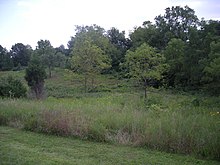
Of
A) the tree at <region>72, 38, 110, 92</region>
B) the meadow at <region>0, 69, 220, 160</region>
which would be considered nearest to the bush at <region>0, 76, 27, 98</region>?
the meadow at <region>0, 69, 220, 160</region>

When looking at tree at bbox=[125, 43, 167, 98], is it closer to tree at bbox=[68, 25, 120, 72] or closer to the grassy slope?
the grassy slope

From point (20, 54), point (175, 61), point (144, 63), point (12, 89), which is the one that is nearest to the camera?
point (12, 89)

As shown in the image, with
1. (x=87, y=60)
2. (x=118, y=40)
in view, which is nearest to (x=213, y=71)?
(x=87, y=60)

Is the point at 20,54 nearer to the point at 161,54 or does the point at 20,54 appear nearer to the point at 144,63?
the point at 161,54

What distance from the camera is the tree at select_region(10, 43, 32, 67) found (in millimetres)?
85394

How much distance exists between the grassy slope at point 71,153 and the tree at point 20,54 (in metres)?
78.9

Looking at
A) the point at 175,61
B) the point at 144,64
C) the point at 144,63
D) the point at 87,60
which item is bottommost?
the point at 144,64

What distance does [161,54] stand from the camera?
43.7 metres

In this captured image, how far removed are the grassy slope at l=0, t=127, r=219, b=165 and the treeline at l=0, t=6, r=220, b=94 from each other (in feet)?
81.5

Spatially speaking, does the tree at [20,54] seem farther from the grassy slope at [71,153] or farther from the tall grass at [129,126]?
the grassy slope at [71,153]

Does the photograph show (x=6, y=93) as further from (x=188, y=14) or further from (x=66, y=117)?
(x=188, y=14)

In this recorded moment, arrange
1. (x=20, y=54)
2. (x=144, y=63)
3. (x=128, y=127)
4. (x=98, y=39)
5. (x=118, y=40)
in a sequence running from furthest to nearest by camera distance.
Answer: (x=20, y=54)
(x=118, y=40)
(x=98, y=39)
(x=144, y=63)
(x=128, y=127)

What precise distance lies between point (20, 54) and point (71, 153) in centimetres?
8312

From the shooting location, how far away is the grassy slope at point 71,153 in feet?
22.5
